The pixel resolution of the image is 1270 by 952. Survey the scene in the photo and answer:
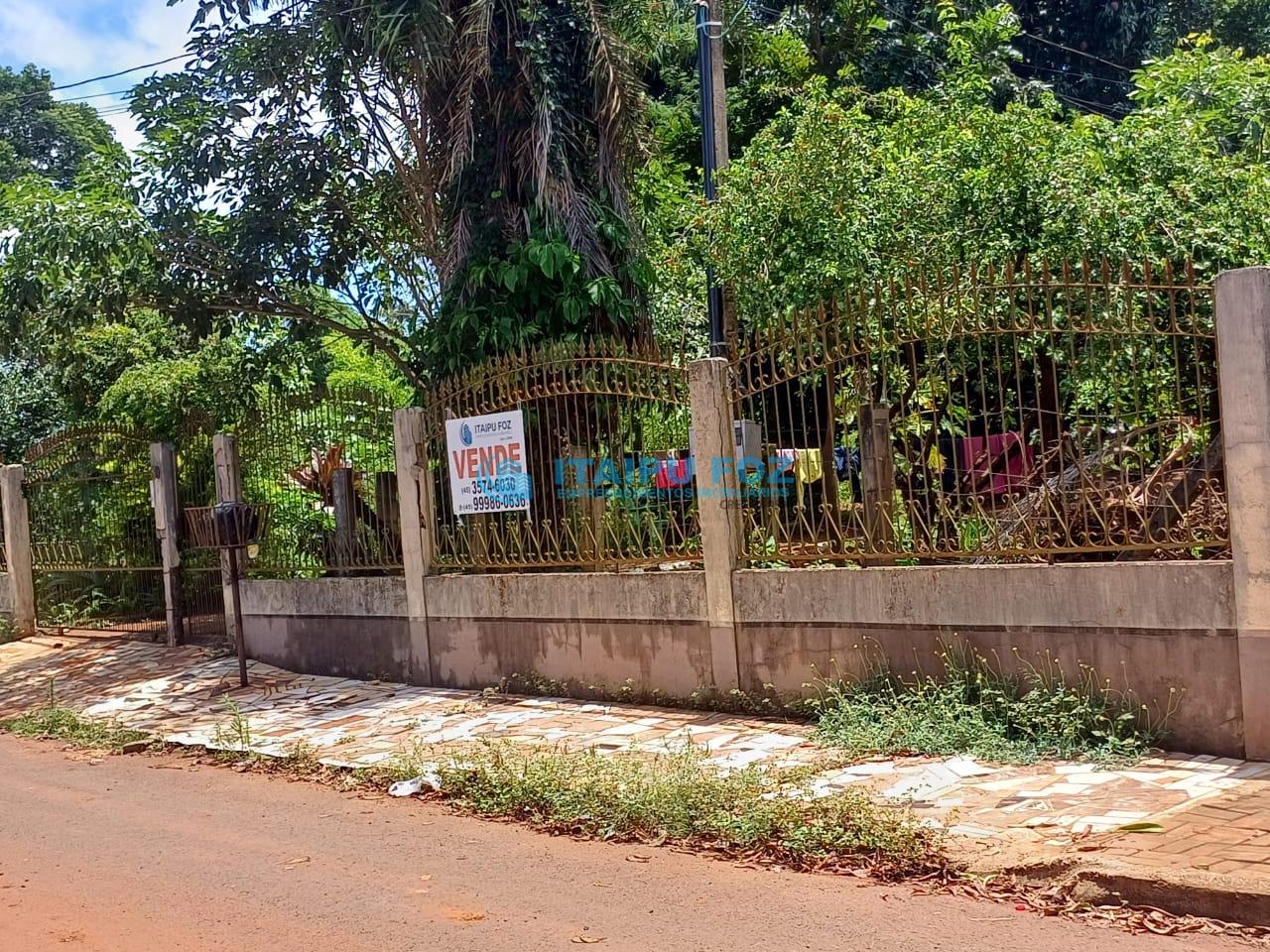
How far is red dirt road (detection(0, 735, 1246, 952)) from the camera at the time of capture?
432 centimetres

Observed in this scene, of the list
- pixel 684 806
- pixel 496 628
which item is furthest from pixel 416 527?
pixel 684 806

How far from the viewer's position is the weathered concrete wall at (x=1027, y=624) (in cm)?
614

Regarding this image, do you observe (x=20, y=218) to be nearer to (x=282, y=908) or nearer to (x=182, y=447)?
(x=182, y=447)

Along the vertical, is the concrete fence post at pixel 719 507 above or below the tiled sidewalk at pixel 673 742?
above

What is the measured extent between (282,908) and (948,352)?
4862 mm

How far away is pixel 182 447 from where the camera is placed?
42.9ft

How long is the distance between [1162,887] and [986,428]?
3.08 meters

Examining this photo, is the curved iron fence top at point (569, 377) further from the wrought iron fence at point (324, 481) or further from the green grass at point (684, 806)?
the green grass at point (684, 806)

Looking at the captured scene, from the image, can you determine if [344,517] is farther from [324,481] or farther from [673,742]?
[673,742]

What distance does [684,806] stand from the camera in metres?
5.75

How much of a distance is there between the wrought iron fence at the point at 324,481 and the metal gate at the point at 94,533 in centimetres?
233

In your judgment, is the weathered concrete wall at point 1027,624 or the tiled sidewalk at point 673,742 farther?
the weathered concrete wall at point 1027,624

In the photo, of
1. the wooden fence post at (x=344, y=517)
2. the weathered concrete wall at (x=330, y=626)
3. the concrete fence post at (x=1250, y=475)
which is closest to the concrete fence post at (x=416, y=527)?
the weathered concrete wall at (x=330, y=626)

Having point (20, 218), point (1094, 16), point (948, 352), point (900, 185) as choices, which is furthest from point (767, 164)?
point (1094, 16)
